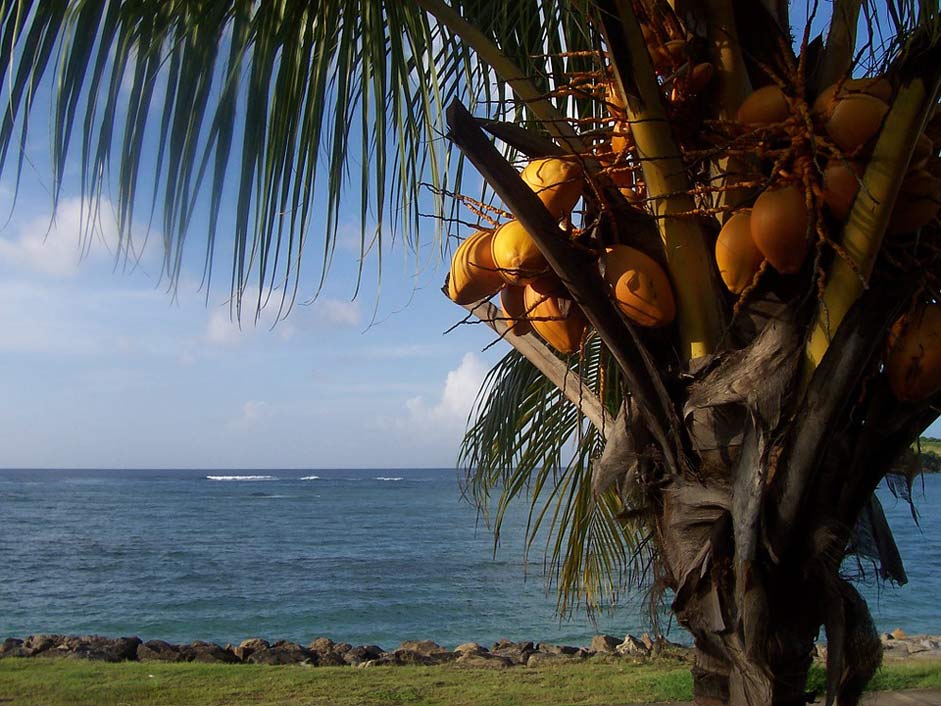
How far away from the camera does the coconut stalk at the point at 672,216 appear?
5.11 ft

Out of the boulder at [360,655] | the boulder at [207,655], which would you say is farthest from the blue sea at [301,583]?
the boulder at [207,655]

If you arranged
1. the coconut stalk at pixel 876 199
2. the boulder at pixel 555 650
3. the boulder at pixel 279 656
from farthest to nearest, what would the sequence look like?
the boulder at pixel 555 650, the boulder at pixel 279 656, the coconut stalk at pixel 876 199

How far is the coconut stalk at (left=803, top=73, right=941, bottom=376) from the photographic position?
4.49 ft

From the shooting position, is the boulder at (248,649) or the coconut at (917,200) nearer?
the coconut at (917,200)

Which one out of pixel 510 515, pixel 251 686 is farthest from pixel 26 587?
pixel 510 515

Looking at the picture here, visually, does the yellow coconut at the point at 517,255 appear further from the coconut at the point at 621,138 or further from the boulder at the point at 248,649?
the boulder at the point at 248,649

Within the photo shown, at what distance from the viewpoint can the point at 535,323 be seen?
1.72 m

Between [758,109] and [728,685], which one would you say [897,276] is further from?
[728,685]

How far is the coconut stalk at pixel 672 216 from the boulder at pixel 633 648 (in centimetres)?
1114

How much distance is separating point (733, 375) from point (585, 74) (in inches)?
26.6

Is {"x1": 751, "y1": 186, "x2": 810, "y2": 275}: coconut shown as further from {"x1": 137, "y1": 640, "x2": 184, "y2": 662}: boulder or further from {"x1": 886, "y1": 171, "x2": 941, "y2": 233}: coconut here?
{"x1": 137, "y1": 640, "x2": 184, "y2": 662}: boulder

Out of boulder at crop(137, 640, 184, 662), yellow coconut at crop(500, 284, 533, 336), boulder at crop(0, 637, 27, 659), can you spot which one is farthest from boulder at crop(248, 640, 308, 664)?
Result: yellow coconut at crop(500, 284, 533, 336)

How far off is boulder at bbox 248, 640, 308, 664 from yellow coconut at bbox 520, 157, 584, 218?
12.0m

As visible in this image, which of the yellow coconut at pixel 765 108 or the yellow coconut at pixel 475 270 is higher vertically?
the yellow coconut at pixel 765 108
